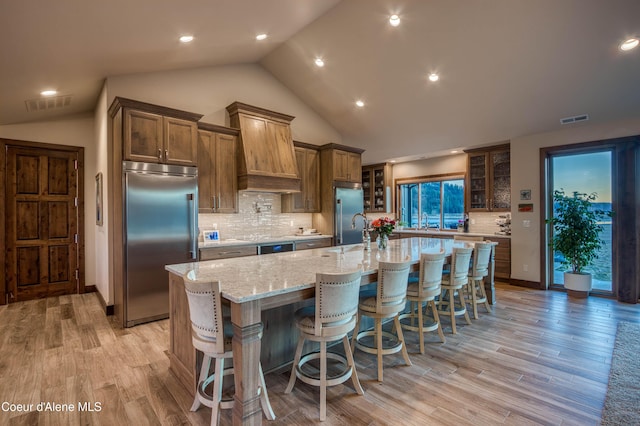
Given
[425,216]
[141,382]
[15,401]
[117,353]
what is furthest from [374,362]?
[425,216]

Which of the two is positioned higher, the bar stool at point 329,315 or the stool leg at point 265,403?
the bar stool at point 329,315

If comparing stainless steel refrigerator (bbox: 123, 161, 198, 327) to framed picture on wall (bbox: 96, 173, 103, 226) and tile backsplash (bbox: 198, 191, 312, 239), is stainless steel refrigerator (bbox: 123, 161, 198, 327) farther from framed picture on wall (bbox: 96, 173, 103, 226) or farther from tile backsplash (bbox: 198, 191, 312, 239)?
framed picture on wall (bbox: 96, 173, 103, 226)

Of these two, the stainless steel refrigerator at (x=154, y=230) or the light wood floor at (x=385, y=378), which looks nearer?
the light wood floor at (x=385, y=378)

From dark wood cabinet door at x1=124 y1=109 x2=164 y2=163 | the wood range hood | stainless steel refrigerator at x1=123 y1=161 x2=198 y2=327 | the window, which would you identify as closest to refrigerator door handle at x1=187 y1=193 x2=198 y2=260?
stainless steel refrigerator at x1=123 y1=161 x2=198 y2=327

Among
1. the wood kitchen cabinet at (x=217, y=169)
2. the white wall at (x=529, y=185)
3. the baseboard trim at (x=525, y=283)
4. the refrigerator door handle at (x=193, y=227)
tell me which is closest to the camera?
the refrigerator door handle at (x=193, y=227)

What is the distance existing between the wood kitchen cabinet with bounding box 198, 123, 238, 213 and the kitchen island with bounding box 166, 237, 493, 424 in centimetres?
190

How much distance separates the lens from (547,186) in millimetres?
5688

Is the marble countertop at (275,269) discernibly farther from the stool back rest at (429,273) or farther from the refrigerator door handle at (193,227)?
the refrigerator door handle at (193,227)

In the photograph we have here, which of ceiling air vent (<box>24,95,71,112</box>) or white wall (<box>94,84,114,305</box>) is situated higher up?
ceiling air vent (<box>24,95,71,112</box>)

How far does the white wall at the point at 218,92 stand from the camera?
14.7 feet

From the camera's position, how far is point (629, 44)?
3740 millimetres

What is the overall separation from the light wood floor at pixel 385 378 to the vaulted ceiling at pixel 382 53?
2.78m

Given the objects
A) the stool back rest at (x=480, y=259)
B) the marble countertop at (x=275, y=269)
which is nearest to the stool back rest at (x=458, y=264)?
the marble countertop at (x=275, y=269)

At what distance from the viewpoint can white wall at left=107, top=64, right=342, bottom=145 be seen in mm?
4488
